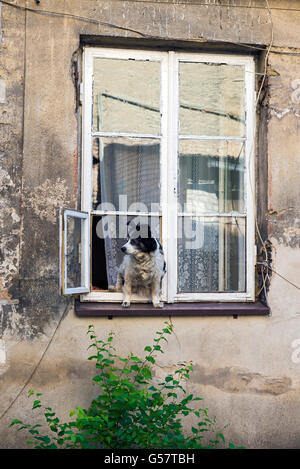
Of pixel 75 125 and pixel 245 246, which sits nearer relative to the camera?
pixel 75 125

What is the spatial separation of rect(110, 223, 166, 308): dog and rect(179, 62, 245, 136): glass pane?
1046 millimetres

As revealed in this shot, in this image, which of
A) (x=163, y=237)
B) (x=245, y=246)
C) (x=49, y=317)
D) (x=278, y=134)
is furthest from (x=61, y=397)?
(x=278, y=134)

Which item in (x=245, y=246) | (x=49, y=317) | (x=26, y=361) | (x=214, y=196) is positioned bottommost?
(x=26, y=361)

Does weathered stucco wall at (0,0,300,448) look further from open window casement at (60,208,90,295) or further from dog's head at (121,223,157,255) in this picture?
dog's head at (121,223,157,255)

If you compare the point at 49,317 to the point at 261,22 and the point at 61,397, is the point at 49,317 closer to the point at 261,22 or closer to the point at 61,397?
the point at 61,397

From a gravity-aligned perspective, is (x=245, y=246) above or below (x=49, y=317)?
above

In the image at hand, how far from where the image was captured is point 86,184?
13.4 ft

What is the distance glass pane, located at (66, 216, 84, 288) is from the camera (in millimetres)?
3912

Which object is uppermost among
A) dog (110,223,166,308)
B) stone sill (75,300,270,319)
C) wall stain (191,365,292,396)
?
dog (110,223,166,308)

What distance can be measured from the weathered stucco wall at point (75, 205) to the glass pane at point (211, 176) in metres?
0.24

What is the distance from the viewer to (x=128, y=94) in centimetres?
427

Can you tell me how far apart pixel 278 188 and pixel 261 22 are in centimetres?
142

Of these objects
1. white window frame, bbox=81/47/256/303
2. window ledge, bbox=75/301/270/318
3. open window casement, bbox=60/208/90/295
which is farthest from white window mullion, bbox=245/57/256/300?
open window casement, bbox=60/208/90/295

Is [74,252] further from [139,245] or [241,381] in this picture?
[241,381]
